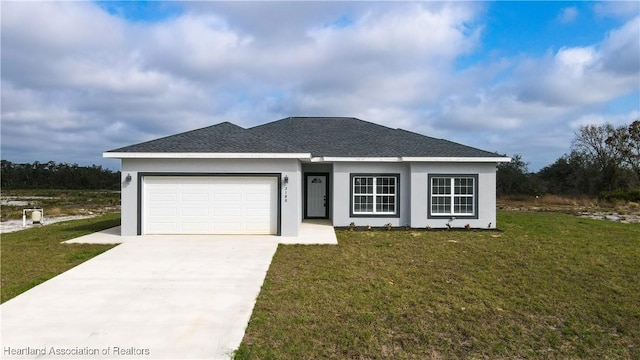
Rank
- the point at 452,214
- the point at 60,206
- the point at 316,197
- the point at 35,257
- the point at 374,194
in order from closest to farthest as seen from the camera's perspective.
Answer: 1. the point at 35,257
2. the point at 452,214
3. the point at 374,194
4. the point at 316,197
5. the point at 60,206

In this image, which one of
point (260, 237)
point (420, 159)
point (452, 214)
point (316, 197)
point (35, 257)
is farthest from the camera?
point (316, 197)

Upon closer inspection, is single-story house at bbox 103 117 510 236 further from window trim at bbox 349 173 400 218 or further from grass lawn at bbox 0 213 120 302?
grass lawn at bbox 0 213 120 302

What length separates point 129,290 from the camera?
6.69m

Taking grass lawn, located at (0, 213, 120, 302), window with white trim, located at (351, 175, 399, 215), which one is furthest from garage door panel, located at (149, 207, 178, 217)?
window with white trim, located at (351, 175, 399, 215)

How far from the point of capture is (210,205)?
12516 mm

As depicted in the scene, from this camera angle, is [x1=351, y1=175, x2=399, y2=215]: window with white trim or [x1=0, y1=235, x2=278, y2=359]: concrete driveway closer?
[x1=0, y1=235, x2=278, y2=359]: concrete driveway

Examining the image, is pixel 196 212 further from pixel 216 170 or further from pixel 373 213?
pixel 373 213

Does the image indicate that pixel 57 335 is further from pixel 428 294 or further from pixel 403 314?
pixel 428 294

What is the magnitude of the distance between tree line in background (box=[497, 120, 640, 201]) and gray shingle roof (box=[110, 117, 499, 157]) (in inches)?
1027

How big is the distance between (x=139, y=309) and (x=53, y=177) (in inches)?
2739

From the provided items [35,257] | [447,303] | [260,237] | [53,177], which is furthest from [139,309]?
[53,177]

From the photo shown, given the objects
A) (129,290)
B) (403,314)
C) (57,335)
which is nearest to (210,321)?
(57,335)

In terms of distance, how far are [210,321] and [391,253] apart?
5.60 metres

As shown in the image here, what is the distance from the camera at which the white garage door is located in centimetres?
1249
